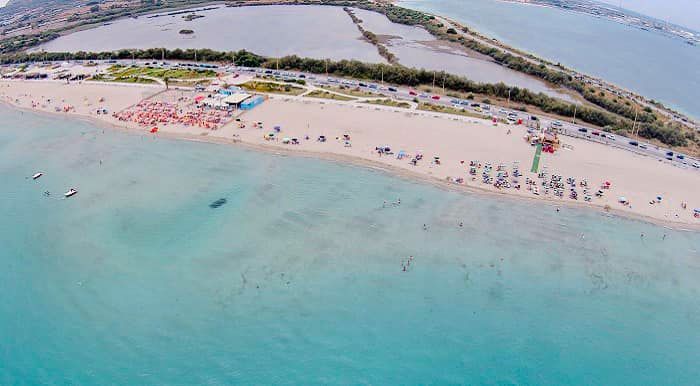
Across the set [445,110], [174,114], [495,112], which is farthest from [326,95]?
[495,112]

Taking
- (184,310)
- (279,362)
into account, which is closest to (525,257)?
(279,362)

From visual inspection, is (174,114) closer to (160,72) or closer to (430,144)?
(160,72)

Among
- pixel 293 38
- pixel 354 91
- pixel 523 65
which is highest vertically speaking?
pixel 293 38

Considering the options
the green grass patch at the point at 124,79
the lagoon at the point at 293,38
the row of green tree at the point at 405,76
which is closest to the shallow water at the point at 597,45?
the row of green tree at the point at 405,76

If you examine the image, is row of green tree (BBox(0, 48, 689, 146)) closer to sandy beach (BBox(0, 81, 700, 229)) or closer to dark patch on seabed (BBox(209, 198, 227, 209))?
sandy beach (BBox(0, 81, 700, 229))

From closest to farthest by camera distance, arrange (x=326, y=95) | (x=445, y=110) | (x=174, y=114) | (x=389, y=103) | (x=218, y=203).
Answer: (x=218, y=203) → (x=174, y=114) → (x=445, y=110) → (x=389, y=103) → (x=326, y=95)

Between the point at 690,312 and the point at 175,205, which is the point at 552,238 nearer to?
the point at 690,312
